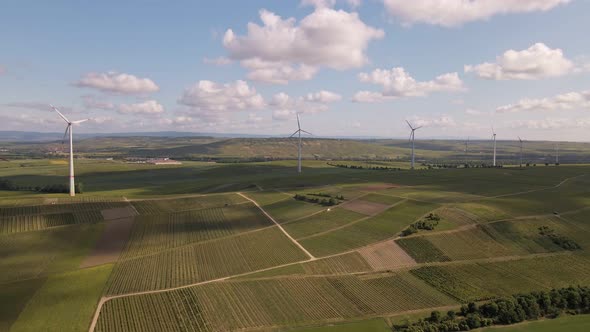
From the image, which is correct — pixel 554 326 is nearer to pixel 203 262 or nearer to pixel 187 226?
pixel 203 262

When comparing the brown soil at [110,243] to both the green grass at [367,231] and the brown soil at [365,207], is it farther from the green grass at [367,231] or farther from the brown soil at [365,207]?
the brown soil at [365,207]

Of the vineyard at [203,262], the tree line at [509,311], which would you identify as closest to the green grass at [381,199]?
the vineyard at [203,262]

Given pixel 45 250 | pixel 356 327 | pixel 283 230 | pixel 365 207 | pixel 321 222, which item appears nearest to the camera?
pixel 356 327

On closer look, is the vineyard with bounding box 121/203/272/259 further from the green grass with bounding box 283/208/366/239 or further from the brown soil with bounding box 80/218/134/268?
the green grass with bounding box 283/208/366/239

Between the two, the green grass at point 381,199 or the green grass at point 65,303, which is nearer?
the green grass at point 65,303

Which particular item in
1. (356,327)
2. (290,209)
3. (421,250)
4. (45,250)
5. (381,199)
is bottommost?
(356,327)

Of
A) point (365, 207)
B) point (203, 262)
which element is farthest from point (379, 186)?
point (203, 262)
